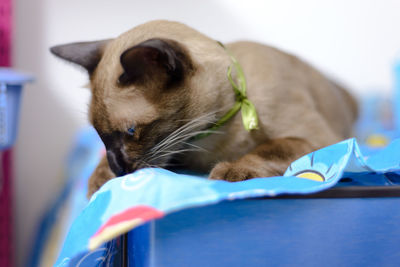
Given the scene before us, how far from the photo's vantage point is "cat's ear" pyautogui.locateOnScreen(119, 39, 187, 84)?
0.78 m

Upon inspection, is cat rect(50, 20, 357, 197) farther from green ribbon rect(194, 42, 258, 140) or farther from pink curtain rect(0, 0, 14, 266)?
pink curtain rect(0, 0, 14, 266)

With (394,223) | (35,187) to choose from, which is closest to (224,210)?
(394,223)

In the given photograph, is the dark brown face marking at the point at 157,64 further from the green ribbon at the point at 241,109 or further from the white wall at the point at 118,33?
the white wall at the point at 118,33

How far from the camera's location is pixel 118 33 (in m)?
1.96

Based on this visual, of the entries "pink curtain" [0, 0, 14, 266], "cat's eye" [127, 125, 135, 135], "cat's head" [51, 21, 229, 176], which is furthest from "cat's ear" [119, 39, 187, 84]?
"pink curtain" [0, 0, 14, 266]

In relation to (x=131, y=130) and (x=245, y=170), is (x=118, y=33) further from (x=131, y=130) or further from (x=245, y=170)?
(x=245, y=170)

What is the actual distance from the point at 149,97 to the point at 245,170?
0.89 ft

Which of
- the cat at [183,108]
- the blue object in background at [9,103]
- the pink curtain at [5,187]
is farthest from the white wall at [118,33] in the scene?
the cat at [183,108]

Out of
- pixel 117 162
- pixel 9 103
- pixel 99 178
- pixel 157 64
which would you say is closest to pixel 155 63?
pixel 157 64

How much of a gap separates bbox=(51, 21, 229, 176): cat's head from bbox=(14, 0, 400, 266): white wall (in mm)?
915

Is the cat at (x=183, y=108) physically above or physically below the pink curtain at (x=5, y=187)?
above

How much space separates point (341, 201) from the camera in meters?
0.64

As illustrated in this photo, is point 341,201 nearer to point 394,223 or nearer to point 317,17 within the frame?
point 394,223

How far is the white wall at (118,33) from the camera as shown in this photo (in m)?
1.89
